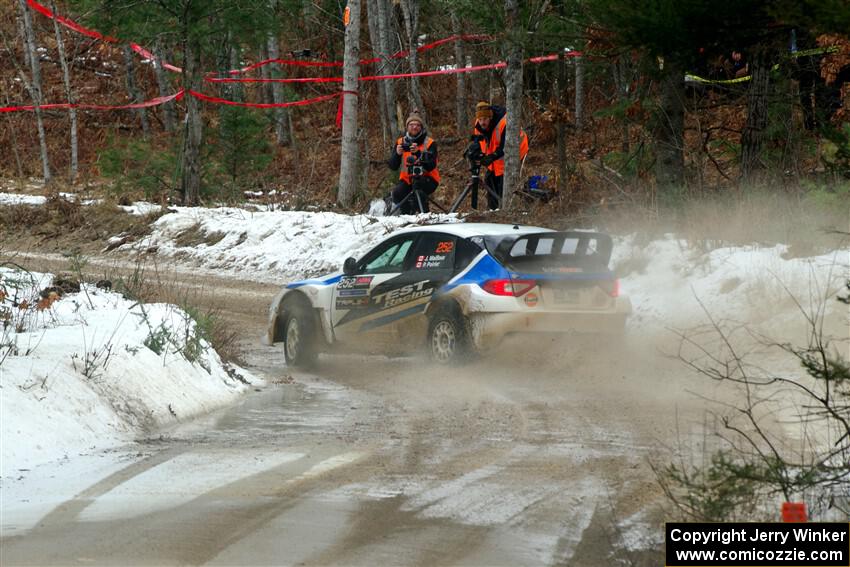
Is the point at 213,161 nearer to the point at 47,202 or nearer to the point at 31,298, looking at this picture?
the point at 47,202

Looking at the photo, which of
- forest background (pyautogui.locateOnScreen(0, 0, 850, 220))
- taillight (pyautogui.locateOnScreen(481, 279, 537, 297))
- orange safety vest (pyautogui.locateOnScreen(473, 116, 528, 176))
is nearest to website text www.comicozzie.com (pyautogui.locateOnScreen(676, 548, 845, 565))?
forest background (pyautogui.locateOnScreen(0, 0, 850, 220))

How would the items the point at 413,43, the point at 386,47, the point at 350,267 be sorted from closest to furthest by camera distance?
the point at 350,267, the point at 413,43, the point at 386,47

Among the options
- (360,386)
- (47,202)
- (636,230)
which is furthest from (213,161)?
(360,386)

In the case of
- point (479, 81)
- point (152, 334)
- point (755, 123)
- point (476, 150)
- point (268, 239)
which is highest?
point (479, 81)

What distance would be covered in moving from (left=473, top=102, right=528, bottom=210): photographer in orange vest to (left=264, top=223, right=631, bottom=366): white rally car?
26.7 ft

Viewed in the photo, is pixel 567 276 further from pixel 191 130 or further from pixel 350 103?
pixel 191 130

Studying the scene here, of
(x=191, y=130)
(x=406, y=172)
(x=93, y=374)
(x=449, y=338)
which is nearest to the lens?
(x=93, y=374)

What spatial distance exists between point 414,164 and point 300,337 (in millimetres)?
8880

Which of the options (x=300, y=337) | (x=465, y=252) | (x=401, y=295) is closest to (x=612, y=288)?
(x=465, y=252)

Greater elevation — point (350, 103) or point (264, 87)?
point (264, 87)

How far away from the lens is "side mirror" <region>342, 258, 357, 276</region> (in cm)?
1202

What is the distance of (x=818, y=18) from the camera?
524 centimetres

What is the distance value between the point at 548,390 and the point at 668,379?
112 centimetres

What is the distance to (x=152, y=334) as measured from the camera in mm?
9164
